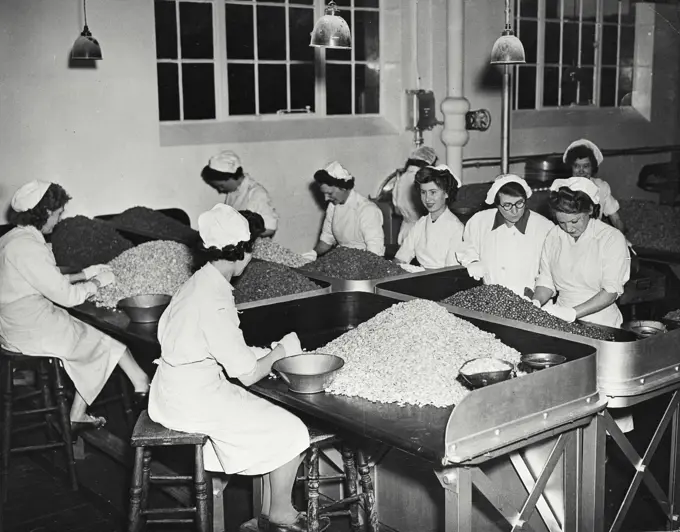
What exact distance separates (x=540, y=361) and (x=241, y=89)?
16.3ft

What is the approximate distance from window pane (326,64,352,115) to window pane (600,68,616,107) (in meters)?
3.25

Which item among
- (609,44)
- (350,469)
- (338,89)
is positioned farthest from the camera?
(609,44)

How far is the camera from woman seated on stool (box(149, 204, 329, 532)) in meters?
2.89

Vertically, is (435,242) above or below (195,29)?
below

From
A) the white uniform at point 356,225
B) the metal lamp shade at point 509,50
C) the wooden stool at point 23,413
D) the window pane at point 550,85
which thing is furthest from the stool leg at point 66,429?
the window pane at point 550,85

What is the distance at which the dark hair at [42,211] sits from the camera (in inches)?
162

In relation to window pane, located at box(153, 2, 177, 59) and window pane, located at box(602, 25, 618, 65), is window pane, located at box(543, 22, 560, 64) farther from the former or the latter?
window pane, located at box(153, 2, 177, 59)

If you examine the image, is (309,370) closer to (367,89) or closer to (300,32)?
(300,32)

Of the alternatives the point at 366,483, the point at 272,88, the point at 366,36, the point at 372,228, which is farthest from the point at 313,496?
the point at 366,36

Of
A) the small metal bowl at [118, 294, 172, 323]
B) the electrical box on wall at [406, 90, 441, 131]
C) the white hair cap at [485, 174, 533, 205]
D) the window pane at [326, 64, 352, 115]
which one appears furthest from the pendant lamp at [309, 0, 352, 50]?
the electrical box on wall at [406, 90, 441, 131]

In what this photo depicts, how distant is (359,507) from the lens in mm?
3332

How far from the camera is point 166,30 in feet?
22.1

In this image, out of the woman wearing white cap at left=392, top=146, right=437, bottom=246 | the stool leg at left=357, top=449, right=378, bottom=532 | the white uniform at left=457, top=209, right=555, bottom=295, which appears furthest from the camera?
the woman wearing white cap at left=392, top=146, right=437, bottom=246

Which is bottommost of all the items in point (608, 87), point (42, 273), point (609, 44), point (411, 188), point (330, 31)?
point (42, 273)
